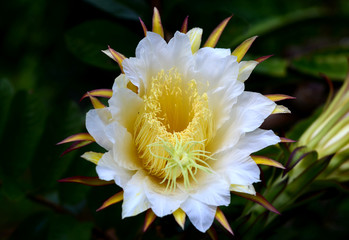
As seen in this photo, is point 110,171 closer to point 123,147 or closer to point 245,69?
point 123,147

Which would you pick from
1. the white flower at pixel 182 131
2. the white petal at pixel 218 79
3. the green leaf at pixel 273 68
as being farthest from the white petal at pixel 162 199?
the green leaf at pixel 273 68

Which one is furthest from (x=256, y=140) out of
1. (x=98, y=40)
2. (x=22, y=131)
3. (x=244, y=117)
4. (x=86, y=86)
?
(x=86, y=86)

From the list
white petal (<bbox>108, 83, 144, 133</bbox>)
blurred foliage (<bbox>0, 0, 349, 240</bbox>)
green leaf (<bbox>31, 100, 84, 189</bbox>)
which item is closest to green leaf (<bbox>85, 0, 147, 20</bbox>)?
blurred foliage (<bbox>0, 0, 349, 240</bbox>)

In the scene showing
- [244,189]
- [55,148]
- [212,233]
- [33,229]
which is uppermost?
[244,189]

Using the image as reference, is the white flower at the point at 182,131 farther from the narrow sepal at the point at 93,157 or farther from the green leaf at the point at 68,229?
the green leaf at the point at 68,229

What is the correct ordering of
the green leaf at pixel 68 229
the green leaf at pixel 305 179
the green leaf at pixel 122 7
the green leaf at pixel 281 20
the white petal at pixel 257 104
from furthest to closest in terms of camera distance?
the green leaf at pixel 281 20 < the green leaf at pixel 122 7 < the green leaf at pixel 68 229 < the green leaf at pixel 305 179 < the white petal at pixel 257 104

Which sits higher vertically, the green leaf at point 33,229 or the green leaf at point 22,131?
the green leaf at point 22,131

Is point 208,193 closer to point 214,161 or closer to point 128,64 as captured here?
point 214,161
